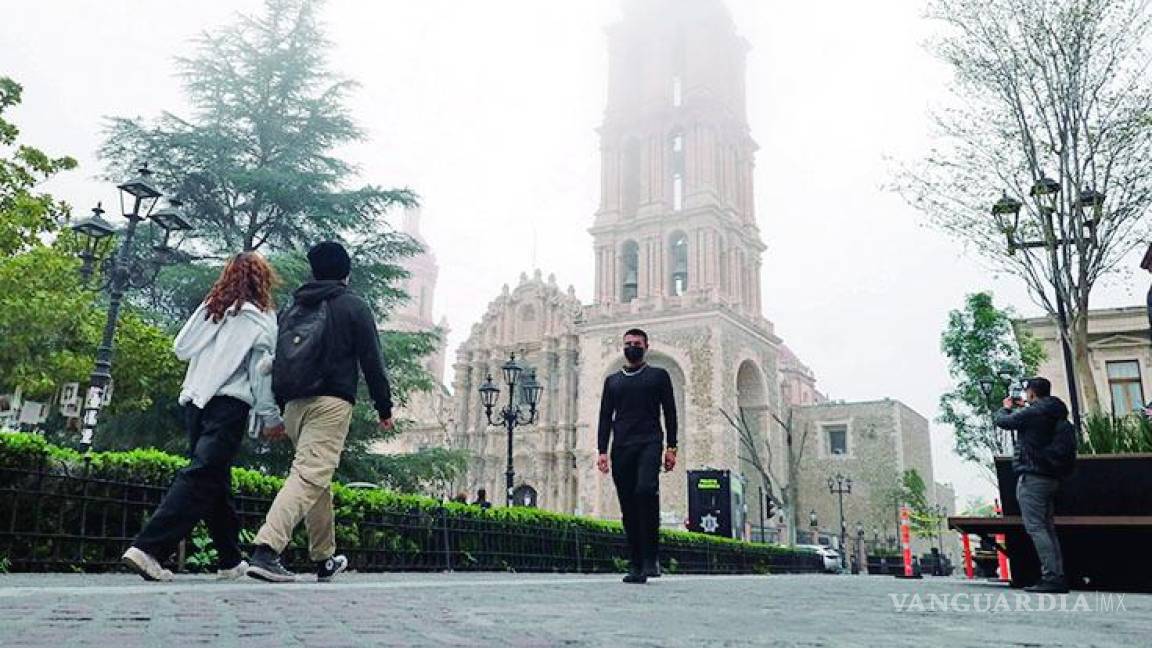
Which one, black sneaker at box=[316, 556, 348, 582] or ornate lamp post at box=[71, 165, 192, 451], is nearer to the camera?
black sneaker at box=[316, 556, 348, 582]

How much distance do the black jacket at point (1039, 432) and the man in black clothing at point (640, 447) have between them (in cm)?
241

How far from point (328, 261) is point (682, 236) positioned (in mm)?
31399

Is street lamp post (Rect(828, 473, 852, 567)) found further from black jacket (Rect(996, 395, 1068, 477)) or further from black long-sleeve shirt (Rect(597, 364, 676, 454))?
black long-sleeve shirt (Rect(597, 364, 676, 454))

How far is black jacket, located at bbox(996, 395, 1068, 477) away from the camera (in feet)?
17.7

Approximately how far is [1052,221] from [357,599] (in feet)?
33.8

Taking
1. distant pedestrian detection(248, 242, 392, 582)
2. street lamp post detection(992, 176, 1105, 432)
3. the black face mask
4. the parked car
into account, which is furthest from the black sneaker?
the parked car

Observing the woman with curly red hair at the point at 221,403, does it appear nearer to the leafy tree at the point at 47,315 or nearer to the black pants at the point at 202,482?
the black pants at the point at 202,482

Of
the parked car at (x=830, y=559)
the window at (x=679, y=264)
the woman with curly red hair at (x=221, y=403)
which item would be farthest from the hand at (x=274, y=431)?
the window at (x=679, y=264)

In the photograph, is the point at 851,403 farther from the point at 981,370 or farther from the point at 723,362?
the point at 981,370

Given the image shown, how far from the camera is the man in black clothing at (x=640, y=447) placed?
5.48 meters

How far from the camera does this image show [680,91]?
38.2 meters

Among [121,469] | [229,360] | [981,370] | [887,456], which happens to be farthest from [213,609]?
[887,456]

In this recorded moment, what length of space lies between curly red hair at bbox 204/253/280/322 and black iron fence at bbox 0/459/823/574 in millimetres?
1786

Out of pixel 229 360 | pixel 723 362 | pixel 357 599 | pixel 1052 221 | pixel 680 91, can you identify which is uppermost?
pixel 680 91
